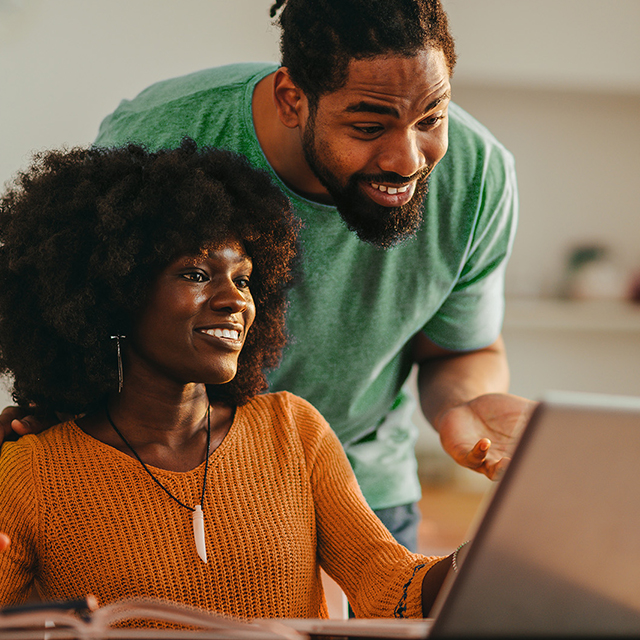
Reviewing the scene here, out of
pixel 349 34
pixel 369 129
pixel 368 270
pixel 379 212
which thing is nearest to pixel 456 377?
pixel 368 270

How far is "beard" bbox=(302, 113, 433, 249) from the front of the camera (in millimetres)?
Result: 1121

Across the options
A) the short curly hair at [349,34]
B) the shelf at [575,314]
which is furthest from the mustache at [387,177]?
the shelf at [575,314]

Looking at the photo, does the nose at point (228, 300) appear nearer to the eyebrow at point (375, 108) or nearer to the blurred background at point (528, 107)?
the eyebrow at point (375, 108)

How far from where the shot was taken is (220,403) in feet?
3.64

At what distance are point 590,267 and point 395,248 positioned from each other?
190cm

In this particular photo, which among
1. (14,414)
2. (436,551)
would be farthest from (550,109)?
(14,414)

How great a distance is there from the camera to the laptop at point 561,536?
44 cm

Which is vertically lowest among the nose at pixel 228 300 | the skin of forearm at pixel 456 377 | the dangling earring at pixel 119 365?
the skin of forearm at pixel 456 377

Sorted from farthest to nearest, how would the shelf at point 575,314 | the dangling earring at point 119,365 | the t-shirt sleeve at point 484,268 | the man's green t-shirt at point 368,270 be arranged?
the shelf at point 575,314, the t-shirt sleeve at point 484,268, the man's green t-shirt at point 368,270, the dangling earring at point 119,365

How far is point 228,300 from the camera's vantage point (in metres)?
0.96

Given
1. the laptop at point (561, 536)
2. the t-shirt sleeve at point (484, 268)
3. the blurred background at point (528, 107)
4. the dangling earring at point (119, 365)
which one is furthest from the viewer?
the blurred background at point (528, 107)

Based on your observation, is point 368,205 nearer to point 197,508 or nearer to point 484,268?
point 484,268

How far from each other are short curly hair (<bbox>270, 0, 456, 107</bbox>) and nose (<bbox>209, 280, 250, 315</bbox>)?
326 millimetres

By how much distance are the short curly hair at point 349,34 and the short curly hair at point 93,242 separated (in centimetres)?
18
